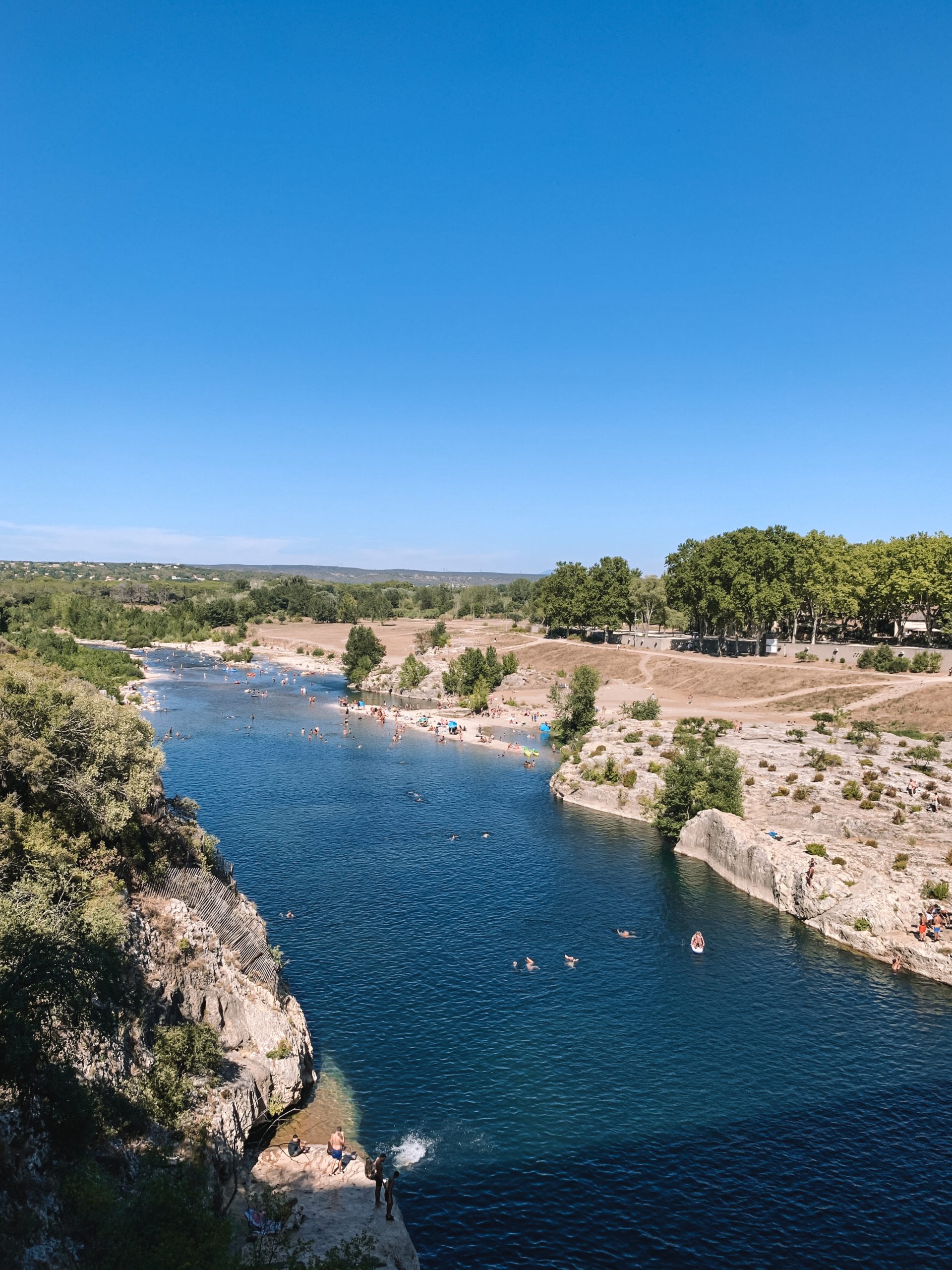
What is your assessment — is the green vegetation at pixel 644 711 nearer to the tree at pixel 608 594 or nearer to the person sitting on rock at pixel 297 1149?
the tree at pixel 608 594

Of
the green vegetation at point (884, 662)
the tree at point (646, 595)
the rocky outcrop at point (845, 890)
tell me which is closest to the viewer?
the rocky outcrop at point (845, 890)

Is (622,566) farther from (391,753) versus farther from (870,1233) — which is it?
(870,1233)

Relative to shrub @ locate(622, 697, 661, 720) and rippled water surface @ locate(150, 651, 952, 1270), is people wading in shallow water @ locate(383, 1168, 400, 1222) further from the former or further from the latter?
shrub @ locate(622, 697, 661, 720)

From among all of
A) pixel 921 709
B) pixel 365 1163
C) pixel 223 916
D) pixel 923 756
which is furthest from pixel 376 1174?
pixel 921 709

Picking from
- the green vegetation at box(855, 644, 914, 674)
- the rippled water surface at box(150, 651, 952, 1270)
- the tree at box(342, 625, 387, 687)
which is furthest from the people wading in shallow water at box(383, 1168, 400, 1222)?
the tree at box(342, 625, 387, 687)

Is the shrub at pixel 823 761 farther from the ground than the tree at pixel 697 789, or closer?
farther from the ground

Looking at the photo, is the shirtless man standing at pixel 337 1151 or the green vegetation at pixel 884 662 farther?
the green vegetation at pixel 884 662

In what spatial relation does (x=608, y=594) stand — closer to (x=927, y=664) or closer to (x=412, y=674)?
(x=412, y=674)

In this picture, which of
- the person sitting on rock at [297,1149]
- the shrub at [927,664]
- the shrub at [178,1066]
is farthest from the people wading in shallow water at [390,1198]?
the shrub at [927,664]
